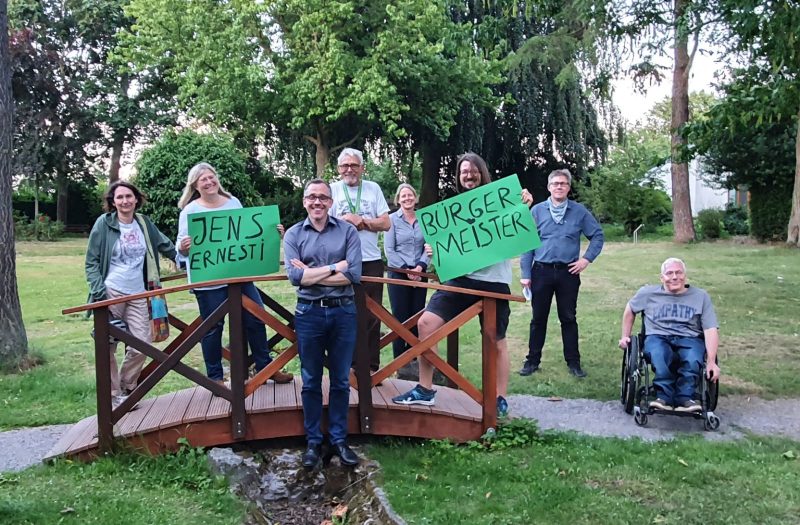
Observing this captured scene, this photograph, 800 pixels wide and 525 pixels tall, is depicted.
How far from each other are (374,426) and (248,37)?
18.0m

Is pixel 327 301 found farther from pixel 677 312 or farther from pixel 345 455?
pixel 677 312

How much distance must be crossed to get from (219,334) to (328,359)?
1.06 meters

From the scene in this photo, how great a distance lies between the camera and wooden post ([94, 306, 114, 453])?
439 centimetres

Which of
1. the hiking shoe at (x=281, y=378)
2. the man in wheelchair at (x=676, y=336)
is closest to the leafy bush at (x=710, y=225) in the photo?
the man in wheelchair at (x=676, y=336)

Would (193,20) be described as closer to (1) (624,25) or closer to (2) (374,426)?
(1) (624,25)

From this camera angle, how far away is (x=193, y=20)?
2002cm

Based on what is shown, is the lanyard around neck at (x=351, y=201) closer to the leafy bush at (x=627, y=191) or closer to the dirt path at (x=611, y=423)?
the dirt path at (x=611, y=423)

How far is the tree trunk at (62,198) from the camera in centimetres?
2952

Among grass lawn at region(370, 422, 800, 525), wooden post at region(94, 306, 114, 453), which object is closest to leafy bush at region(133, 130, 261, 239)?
wooden post at region(94, 306, 114, 453)

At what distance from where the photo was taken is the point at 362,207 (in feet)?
17.4

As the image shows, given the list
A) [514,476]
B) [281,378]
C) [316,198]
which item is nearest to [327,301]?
[316,198]

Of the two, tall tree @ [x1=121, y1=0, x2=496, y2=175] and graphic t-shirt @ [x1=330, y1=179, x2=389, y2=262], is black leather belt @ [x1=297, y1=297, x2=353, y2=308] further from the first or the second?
tall tree @ [x1=121, y1=0, x2=496, y2=175]

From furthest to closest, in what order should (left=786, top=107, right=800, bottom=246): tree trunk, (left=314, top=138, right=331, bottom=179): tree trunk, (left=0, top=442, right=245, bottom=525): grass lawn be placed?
(left=314, top=138, right=331, bottom=179): tree trunk, (left=786, top=107, right=800, bottom=246): tree trunk, (left=0, top=442, right=245, bottom=525): grass lawn

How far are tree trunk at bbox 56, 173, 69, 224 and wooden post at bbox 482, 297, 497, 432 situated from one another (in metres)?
29.0
